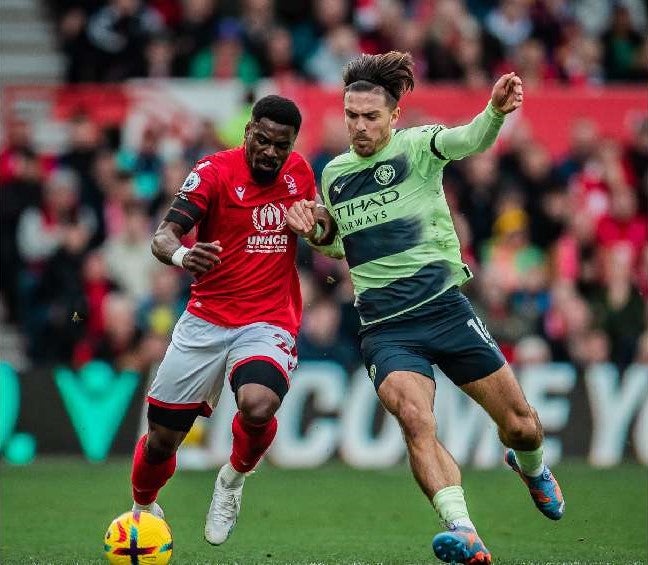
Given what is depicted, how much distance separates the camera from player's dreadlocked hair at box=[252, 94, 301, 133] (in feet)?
30.6

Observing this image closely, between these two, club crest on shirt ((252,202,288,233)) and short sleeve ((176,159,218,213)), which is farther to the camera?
club crest on shirt ((252,202,288,233))

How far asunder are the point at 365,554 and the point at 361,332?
4.76 feet

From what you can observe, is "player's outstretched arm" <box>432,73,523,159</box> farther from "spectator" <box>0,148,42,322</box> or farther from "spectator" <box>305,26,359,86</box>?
"spectator" <box>305,26,359,86</box>

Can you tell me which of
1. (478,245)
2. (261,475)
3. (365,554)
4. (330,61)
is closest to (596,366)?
(478,245)

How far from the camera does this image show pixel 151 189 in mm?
17297

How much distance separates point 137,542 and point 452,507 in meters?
1.91

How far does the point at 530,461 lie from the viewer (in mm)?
9664

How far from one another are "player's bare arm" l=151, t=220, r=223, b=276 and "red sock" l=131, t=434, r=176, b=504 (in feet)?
4.16

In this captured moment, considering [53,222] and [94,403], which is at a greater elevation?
[53,222]

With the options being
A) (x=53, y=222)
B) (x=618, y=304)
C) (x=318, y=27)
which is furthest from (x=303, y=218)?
(x=318, y=27)

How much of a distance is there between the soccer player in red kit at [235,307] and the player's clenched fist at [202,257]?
43cm

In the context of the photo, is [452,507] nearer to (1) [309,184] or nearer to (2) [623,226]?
(1) [309,184]

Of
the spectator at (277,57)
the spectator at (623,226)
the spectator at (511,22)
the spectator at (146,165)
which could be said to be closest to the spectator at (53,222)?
the spectator at (146,165)

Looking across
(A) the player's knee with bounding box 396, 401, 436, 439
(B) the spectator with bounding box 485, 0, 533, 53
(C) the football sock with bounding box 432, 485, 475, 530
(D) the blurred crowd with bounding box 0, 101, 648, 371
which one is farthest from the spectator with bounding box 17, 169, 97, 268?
(C) the football sock with bounding box 432, 485, 475, 530
